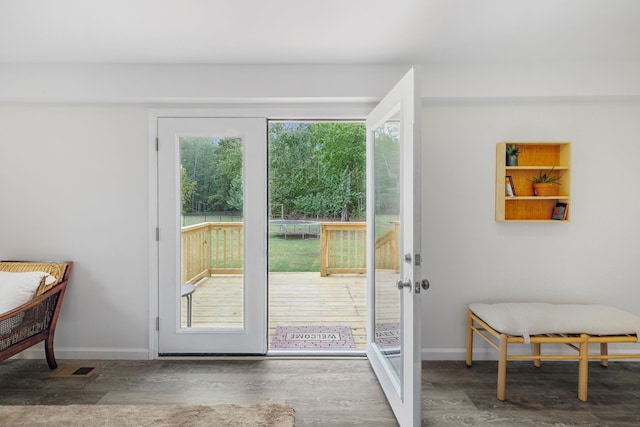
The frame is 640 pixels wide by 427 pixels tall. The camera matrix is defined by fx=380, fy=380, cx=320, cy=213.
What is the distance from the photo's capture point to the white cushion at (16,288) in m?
2.53

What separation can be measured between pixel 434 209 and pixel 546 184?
84cm

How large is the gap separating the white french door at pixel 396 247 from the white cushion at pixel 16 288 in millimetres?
2419

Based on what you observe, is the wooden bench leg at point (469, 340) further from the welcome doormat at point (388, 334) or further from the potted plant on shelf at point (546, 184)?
the potted plant on shelf at point (546, 184)

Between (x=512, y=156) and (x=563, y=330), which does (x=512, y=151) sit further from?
(x=563, y=330)

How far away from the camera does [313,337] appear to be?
141 inches

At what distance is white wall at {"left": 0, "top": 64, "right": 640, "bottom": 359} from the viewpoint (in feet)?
9.83

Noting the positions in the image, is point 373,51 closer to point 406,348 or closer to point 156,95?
point 156,95

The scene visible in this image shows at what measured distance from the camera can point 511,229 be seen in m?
3.03

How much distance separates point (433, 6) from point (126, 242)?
108 inches

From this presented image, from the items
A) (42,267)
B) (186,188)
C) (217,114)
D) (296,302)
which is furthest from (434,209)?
(42,267)

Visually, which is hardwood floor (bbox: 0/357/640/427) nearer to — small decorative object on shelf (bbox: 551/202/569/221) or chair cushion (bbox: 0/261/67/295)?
chair cushion (bbox: 0/261/67/295)

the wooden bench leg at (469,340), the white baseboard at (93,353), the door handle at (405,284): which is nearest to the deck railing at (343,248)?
the wooden bench leg at (469,340)

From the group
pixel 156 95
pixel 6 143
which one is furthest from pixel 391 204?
pixel 6 143

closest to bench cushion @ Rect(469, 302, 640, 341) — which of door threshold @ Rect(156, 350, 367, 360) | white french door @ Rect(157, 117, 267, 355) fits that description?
door threshold @ Rect(156, 350, 367, 360)
